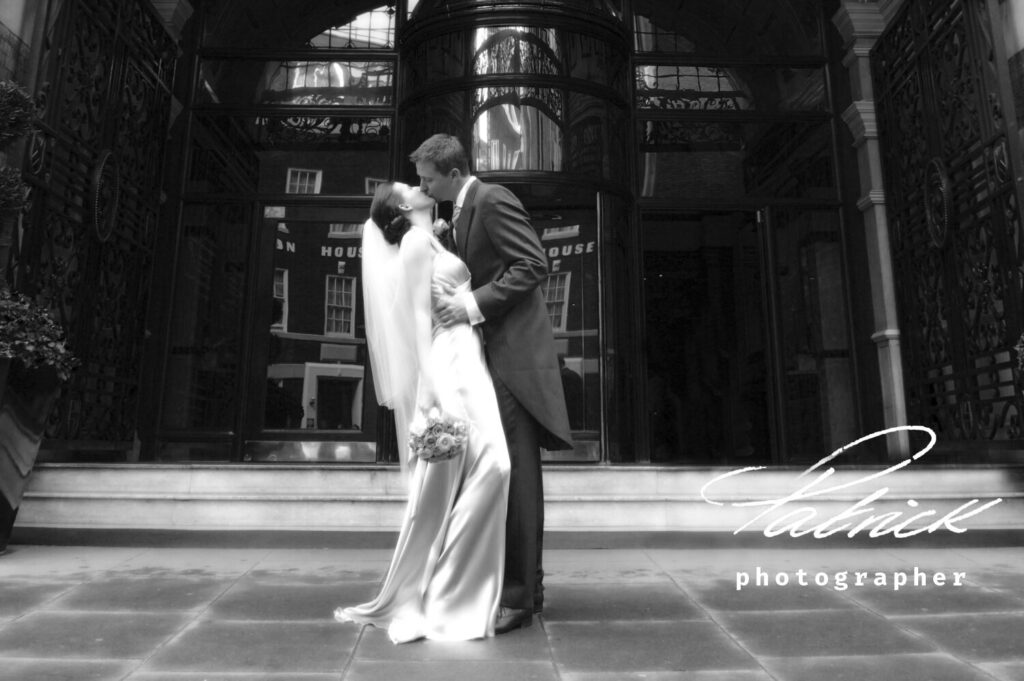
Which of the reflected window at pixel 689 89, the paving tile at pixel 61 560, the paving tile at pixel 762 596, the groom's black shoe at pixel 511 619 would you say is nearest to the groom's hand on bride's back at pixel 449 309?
the groom's black shoe at pixel 511 619

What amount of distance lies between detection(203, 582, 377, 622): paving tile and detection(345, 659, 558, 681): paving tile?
655 millimetres

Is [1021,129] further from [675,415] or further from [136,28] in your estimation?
[136,28]

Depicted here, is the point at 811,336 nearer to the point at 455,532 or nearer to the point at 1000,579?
the point at 1000,579

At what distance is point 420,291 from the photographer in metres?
2.84

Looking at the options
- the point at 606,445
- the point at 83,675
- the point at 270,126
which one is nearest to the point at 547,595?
the point at 83,675

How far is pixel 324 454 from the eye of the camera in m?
7.11

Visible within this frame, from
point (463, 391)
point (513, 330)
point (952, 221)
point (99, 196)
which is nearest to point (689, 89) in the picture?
point (952, 221)

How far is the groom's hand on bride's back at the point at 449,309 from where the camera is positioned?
2910mm

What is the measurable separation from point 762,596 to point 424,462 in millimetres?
1714

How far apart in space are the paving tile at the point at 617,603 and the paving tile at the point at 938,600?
2.62ft

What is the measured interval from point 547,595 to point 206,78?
6816mm

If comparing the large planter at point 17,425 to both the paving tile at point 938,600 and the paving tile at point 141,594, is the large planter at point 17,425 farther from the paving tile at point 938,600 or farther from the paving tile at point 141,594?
the paving tile at point 938,600

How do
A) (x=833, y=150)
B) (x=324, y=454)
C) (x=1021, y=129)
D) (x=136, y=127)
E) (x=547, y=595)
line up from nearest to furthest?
(x=547, y=595)
(x=1021, y=129)
(x=136, y=127)
(x=324, y=454)
(x=833, y=150)

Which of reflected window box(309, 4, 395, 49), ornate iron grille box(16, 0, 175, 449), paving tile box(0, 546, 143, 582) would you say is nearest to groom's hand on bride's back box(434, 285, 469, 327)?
paving tile box(0, 546, 143, 582)
